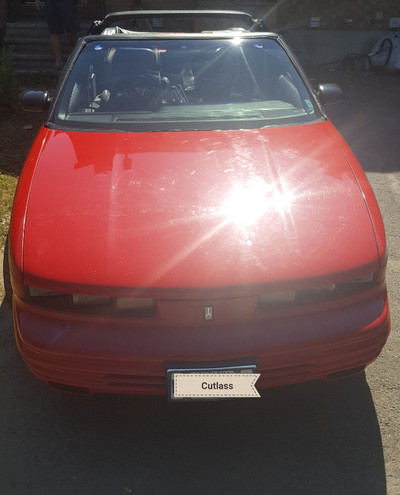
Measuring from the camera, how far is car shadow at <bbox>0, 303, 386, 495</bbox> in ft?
7.09

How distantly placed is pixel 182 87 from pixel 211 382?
7.12ft

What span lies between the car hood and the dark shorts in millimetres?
6806

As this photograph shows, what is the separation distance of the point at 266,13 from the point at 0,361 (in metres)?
9.80

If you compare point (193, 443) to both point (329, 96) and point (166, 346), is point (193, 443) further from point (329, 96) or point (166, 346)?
point (329, 96)

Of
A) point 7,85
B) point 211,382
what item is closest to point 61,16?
point 7,85

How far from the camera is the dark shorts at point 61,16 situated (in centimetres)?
883

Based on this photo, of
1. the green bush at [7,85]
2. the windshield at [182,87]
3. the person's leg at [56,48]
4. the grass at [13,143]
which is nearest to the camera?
the windshield at [182,87]

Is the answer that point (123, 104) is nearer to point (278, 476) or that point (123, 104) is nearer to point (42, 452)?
point (42, 452)

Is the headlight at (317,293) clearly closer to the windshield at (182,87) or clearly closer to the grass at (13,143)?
the windshield at (182,87)

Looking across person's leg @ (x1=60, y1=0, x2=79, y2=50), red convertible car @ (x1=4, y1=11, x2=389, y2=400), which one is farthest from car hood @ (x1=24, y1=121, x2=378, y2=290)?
person's leg @ (x1=60, y1=0, x2=79, y2=50)

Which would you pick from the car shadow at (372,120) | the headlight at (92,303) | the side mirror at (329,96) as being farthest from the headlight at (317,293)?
the car shadow at (372,120)

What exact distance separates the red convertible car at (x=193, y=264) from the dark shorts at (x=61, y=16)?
693 centimetres

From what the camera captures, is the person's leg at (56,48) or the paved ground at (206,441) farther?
the person's leg at (56,48)

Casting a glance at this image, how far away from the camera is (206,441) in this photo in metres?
2.37
